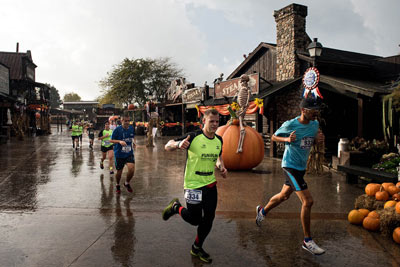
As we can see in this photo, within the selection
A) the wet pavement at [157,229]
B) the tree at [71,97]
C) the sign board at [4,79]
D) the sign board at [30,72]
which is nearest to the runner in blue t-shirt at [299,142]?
the wet pavement at [157,229]

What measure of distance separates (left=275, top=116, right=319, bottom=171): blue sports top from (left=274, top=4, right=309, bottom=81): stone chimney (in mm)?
11037

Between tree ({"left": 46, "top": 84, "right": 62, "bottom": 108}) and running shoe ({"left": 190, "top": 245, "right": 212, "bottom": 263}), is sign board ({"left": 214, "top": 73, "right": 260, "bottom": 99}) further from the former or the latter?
tree ({"left": 46, "top": 84, "right": 62, "bottom": 108})

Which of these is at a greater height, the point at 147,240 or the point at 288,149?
the point at 288,149

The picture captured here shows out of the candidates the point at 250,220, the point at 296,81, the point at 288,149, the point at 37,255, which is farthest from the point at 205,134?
the point at 296,81

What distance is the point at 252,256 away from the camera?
3.70 meters

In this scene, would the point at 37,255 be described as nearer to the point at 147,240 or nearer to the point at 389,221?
the point at 147,240

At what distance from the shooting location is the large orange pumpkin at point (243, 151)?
370 inches

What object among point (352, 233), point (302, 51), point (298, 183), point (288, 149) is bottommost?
point (352, 233)

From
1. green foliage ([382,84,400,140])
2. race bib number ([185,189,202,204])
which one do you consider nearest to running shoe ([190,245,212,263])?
race bib number ([185,189,202,204])

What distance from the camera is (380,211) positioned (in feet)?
15.2

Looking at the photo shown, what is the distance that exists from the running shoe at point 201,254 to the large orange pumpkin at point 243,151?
18.9ft

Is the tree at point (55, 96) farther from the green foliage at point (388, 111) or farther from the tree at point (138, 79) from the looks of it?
the green foliage at point (388, 111)

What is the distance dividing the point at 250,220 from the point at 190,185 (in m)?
1.80

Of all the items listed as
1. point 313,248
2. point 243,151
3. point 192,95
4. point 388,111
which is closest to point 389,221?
point 313,248
